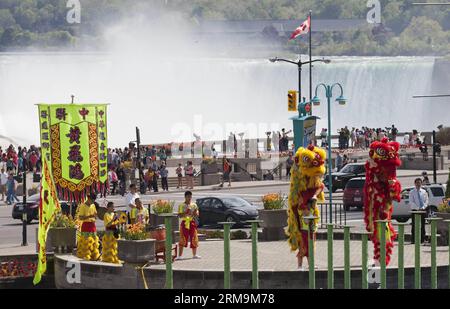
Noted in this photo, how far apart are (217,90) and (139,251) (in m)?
116

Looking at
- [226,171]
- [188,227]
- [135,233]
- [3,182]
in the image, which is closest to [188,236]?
[188,227]

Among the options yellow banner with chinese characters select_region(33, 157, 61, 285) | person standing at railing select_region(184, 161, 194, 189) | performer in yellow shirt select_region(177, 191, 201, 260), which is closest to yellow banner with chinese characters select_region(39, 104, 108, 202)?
performer in yellow shirt select_region(177, 191, 201, 260)

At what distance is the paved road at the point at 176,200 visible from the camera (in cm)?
3688

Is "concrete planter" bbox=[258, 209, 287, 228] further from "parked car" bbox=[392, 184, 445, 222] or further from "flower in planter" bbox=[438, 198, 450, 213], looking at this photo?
"parked car" bbox=[392, 184, 445, 222]

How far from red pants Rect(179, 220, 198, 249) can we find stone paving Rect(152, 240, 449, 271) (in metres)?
0.30

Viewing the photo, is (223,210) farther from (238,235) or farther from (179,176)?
(179,176)

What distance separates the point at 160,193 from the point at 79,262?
27209mm

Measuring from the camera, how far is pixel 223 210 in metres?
38.2

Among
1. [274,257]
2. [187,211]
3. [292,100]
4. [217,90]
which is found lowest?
[274,257]

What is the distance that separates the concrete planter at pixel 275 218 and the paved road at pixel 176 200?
22.3 ft

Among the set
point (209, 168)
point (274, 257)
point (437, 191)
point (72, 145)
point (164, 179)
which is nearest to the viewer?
point (274, 257)

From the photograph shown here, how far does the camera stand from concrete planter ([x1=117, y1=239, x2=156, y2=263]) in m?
25.2

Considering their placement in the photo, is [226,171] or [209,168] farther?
[209,168]
